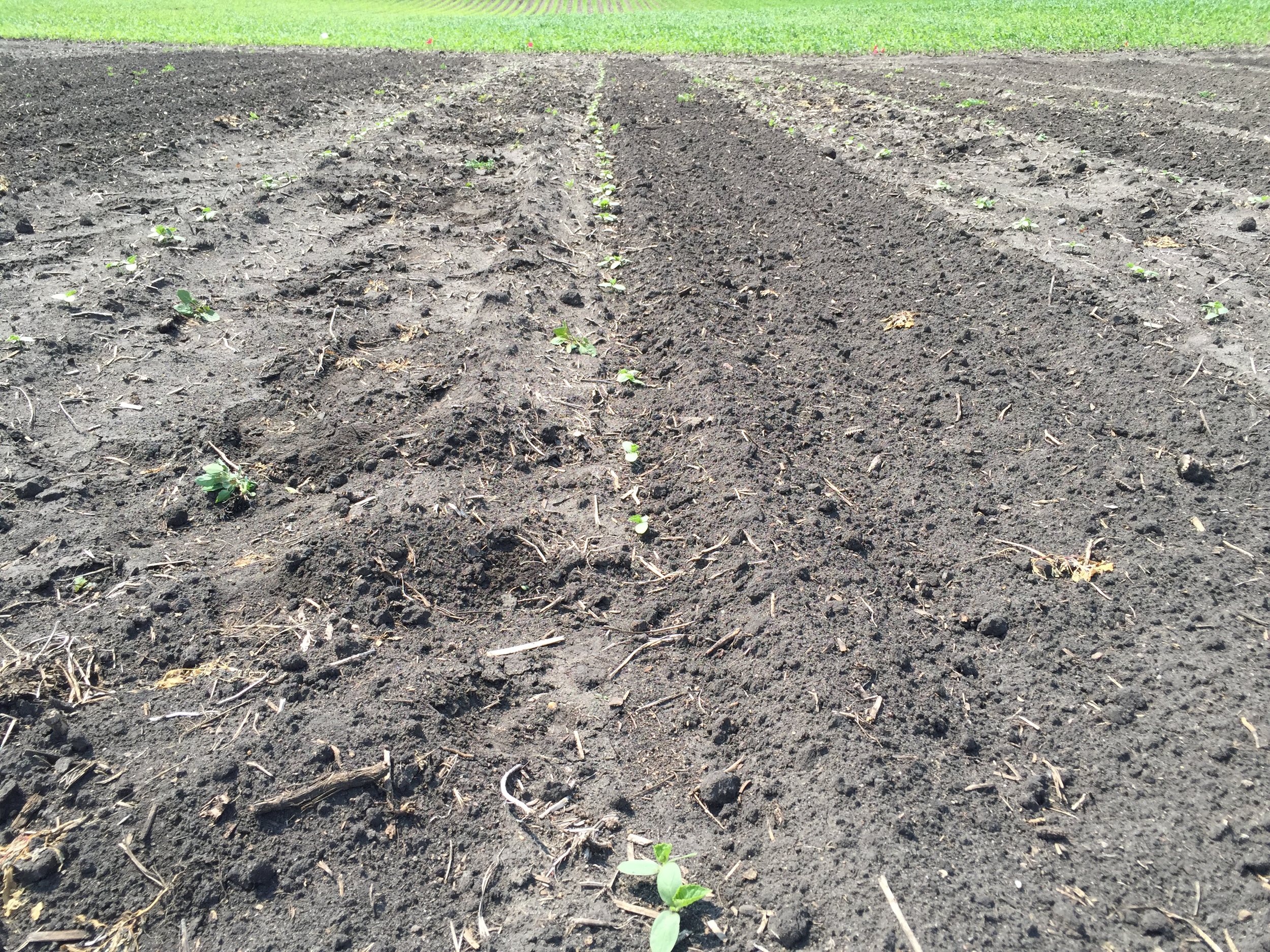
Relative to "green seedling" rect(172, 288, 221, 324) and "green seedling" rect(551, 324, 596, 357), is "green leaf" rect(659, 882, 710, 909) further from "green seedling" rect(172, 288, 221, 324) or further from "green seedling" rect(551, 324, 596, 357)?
"green seedling" rect(172, 288, 221, 324)

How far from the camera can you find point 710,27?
28031 mm

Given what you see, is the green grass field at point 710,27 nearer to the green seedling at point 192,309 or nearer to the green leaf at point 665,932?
the green seedling at point 192,309

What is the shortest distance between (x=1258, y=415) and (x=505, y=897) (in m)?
4.74

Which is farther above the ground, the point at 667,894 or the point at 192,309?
the point at 192,309

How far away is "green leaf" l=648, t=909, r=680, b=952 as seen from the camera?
2006mm

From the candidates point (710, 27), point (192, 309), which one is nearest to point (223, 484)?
point (192, 309)

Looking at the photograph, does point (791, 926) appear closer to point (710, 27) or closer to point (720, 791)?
point (720, 791)

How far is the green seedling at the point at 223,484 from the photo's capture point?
381 cm

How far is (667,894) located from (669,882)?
0.11 feet

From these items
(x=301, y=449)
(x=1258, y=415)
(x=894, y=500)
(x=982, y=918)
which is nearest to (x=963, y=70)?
(x=1258, y=415)

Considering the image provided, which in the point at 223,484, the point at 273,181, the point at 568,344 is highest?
the point at 273,181

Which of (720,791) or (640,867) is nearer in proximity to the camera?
(640,867)

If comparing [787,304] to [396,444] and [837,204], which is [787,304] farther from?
[396,444]

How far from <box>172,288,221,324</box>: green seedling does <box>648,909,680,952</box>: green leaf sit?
5.30 meters
